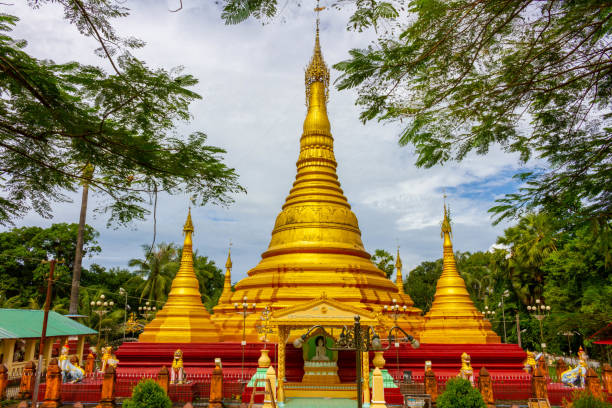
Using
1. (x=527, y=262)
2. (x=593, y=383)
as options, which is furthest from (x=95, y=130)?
(x=527, y=262)

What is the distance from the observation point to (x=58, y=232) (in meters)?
41.7

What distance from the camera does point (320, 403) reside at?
1329cm

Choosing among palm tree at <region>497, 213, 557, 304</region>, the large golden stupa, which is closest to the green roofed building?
the large golden stupa

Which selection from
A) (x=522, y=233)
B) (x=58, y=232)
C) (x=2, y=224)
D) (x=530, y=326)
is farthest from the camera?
(x=58, y=232)

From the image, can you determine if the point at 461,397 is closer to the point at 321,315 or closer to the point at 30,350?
the point at 321,315

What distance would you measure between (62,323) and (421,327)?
1862cm

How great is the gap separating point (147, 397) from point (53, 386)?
16.3ft

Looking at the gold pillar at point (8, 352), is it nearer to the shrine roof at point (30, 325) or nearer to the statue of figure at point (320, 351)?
the shrine roof at point (30, 325)

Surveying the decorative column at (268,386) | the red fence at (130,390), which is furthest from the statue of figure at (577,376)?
the red fence at (130,390)

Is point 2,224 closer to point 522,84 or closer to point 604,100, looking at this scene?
point 522,84

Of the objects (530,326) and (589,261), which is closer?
(589,261)

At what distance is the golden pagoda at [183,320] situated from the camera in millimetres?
19906

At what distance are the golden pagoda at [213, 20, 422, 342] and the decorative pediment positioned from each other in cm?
428

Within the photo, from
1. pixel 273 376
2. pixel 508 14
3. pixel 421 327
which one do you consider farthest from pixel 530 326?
pixel 508 14
